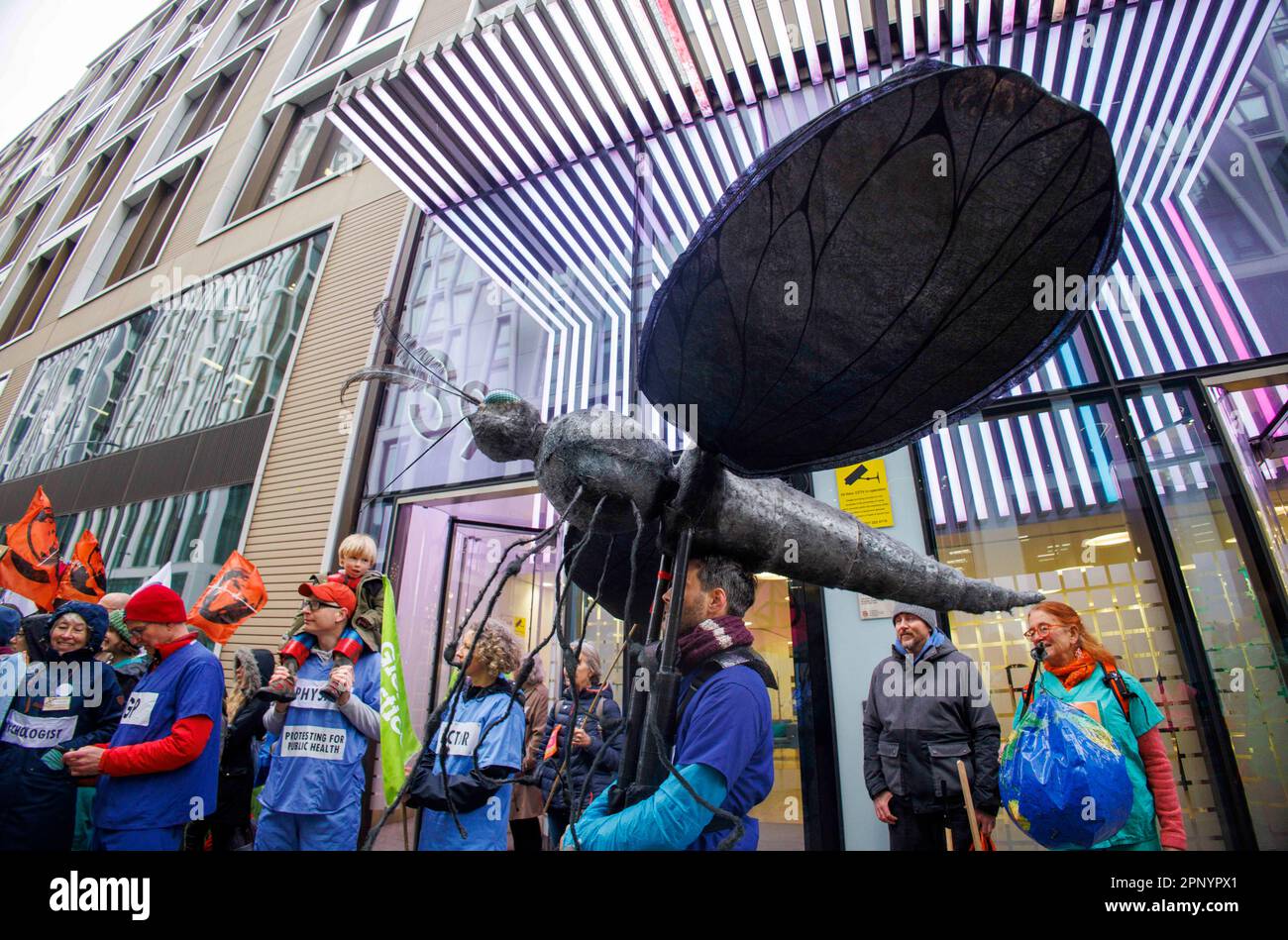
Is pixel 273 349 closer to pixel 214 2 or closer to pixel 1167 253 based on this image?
pixel 1167 253

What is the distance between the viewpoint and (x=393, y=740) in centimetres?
286

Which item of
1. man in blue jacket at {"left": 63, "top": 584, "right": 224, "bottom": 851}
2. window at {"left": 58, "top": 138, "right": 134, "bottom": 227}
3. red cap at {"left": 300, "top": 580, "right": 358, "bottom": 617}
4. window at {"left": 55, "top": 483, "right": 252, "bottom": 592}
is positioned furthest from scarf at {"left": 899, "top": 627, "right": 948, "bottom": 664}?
window at {"left": 58, "top": 138, "right": 134, "bottom": 227}

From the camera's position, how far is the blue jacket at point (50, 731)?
2.90 m

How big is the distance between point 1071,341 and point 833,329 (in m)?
4.72

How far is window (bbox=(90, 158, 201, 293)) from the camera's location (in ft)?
40.8

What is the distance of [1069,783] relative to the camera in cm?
172

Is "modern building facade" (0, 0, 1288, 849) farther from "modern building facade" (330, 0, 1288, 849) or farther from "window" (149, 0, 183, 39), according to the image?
"window" (149, 0, 183, 39)

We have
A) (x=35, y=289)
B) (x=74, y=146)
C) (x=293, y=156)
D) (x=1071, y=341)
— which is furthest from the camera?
(x=74, y=146)

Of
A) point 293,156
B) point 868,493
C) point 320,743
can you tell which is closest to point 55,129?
point 293,156

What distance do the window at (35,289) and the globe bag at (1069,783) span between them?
67.5 feet

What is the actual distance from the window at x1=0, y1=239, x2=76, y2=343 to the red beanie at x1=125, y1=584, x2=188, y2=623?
17.2 m

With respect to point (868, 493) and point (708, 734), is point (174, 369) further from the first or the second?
point (708, 734)

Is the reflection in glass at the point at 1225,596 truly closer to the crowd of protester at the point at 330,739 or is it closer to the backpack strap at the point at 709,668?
the crowd of protester at the point at 330,739

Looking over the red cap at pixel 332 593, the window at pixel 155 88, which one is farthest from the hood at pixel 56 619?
the window at pixel 155 88
